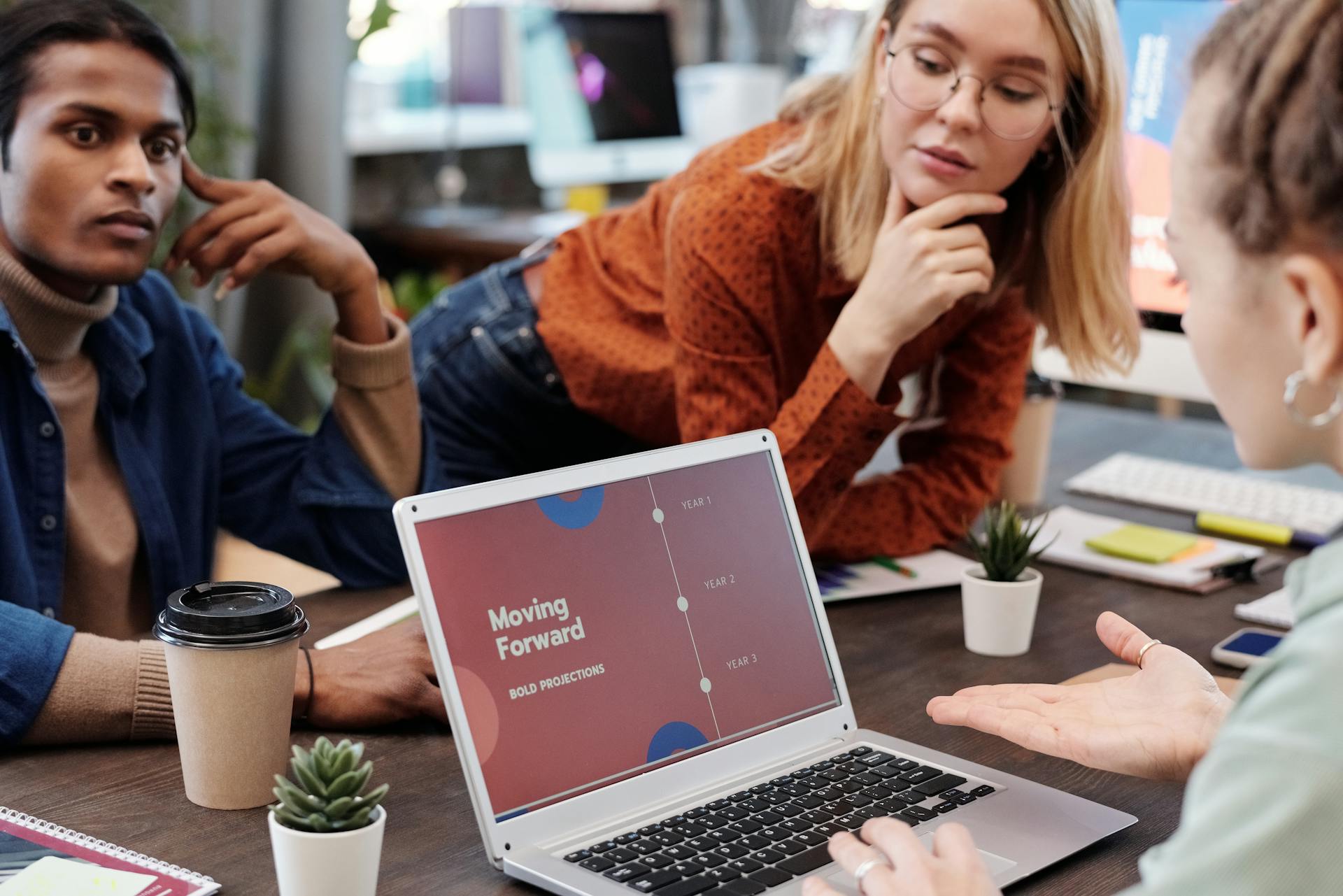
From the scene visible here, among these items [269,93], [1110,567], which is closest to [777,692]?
[1110,567]

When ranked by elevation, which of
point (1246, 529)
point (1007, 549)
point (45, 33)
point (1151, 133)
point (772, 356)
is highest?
point (45, 33)

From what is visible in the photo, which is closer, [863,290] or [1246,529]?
[863,290]

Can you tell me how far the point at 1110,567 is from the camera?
1565 mm

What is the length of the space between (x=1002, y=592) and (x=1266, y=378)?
1.86ft

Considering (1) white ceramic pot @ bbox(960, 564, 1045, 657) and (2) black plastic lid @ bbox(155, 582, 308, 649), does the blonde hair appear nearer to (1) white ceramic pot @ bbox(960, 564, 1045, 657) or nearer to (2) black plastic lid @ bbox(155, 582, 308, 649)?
(1) white ceramic pot @ bbox(960, 564, 1045, 657)

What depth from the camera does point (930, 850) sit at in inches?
35.5

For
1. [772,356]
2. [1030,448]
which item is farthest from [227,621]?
[1030,448]

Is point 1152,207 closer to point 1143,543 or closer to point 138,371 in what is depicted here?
point 1143,543

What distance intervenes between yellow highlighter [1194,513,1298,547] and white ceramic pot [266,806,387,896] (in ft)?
4.14

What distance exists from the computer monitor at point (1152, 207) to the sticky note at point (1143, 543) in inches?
8.3

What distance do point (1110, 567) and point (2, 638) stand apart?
111cm

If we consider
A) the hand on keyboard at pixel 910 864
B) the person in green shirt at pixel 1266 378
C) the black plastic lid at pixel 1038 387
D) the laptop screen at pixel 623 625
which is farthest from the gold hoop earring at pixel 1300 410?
the black plastic lid at pixel 1038 387

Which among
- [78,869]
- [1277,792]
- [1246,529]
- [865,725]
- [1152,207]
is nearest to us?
[1277,792]

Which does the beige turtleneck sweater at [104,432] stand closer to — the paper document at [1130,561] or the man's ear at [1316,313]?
the paper document at [1130,561]
